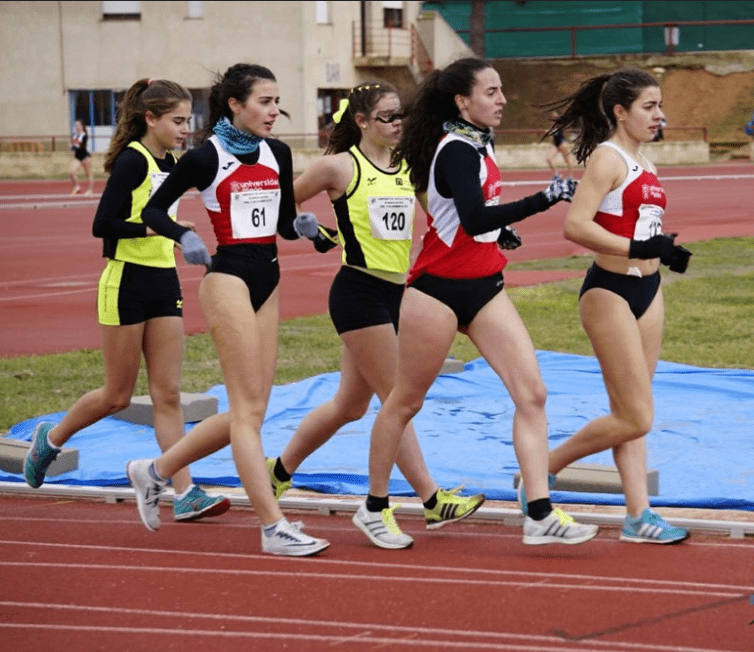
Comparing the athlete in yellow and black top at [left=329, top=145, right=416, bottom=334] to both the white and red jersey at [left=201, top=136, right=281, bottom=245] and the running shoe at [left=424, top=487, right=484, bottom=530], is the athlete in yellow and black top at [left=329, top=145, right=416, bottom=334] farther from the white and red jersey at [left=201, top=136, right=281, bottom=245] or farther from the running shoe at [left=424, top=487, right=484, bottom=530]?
the running shoe at [left=424, top=487, right=484, bottom=530]

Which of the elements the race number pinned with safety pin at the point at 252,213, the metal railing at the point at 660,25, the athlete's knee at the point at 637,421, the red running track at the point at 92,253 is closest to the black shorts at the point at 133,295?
the race number pinned with safety pin at the point at 252,213

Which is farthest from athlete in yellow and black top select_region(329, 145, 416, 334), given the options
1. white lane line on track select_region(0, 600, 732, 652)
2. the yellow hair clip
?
white lane line on track select_region(0, 600, 732, 652)

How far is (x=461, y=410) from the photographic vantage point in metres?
9.55

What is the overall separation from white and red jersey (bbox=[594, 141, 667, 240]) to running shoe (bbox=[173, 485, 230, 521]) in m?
2.07

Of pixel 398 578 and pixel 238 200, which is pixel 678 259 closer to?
pixel 398 578

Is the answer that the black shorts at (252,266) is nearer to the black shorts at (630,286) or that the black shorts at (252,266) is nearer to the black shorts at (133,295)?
the black shorts at (133,295)

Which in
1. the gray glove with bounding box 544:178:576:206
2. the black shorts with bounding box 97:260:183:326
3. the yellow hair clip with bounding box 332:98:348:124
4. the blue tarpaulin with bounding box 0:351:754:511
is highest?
the yellow hair clip with bounding box 332:98:348:124

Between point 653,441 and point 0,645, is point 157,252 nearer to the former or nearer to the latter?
point 0,645

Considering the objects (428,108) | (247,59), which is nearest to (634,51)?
(247,59)

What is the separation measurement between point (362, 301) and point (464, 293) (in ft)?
2.01

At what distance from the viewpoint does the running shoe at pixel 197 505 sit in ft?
21.4

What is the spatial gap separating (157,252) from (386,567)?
194cm

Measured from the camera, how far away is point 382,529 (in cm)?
605

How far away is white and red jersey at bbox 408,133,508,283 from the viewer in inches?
229
